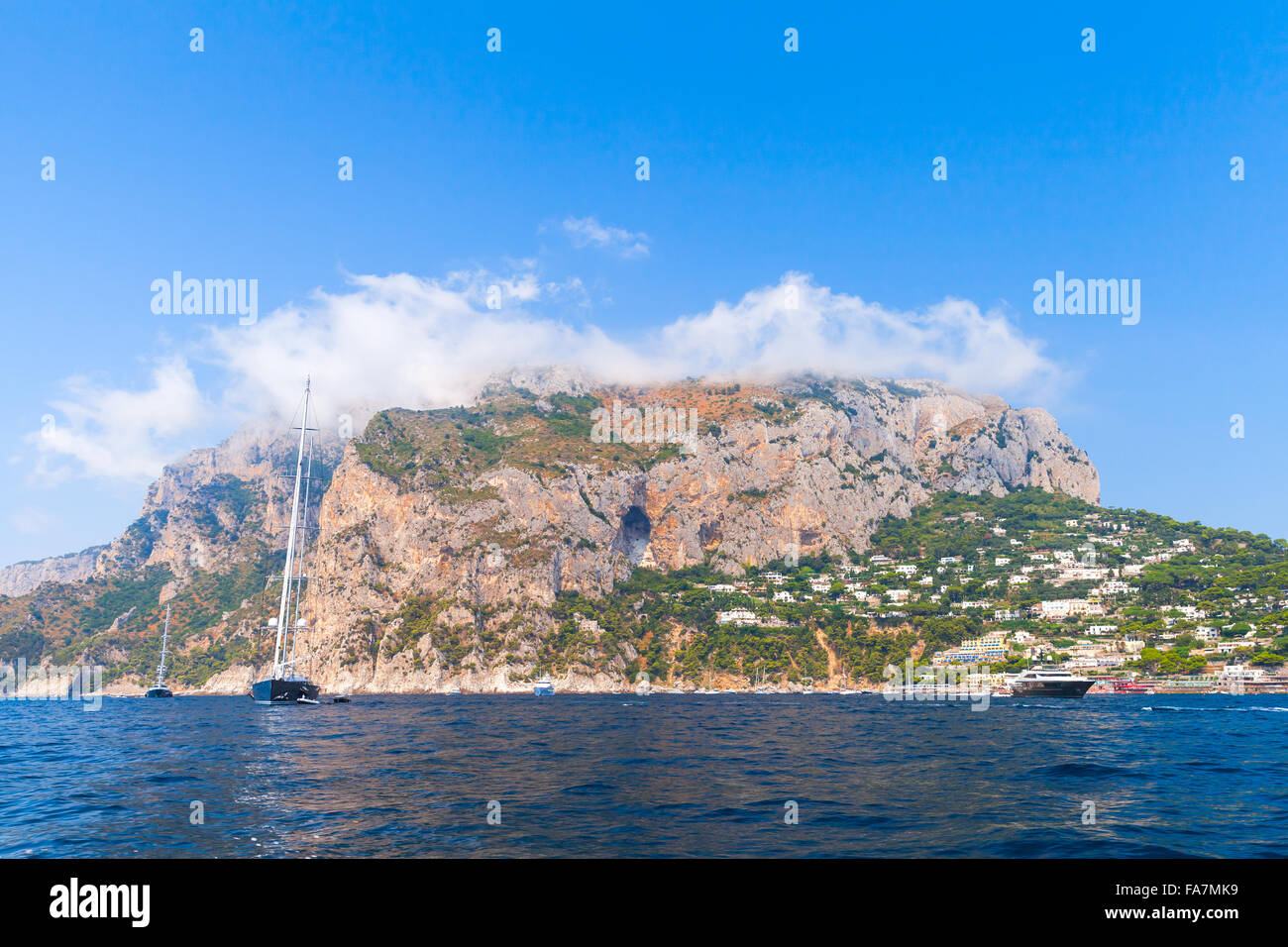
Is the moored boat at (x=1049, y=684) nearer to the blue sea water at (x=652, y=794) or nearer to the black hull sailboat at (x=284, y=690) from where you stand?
the blue sea water at (x=652, y=794)

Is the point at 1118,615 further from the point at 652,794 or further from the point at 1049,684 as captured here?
the point at 652,794

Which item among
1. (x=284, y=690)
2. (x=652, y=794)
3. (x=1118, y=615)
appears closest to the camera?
(x=652, y=794)

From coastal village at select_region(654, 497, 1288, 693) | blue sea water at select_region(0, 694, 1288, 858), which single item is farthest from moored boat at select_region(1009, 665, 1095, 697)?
blue sea water at select_region(0, 694, 1288, 858)

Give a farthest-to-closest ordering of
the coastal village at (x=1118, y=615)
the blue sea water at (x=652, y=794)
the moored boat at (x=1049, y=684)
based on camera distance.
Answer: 1. the coastal village at (x=1118, y=615)
2. the moored boat at (x=1049, y=684)
3. the blue sea water at (x=652, y=794)

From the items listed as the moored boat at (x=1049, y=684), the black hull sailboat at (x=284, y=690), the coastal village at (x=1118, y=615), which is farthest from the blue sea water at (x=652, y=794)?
the coastal village at (x=1118, y=615)

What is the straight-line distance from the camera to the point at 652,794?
82.2ft

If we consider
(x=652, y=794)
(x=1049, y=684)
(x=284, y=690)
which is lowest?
(x=1049, y=684)

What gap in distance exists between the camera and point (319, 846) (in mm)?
17594

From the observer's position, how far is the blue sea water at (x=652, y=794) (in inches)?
708

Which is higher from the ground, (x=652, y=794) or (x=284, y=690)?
(x=652, y=794)

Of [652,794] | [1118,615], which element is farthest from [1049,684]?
[652,794]

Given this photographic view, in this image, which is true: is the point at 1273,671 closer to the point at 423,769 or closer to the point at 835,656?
the point at 835,656

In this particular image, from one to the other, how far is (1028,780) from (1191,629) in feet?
506

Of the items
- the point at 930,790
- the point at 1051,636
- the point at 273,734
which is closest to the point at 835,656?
the point at 1051,636
